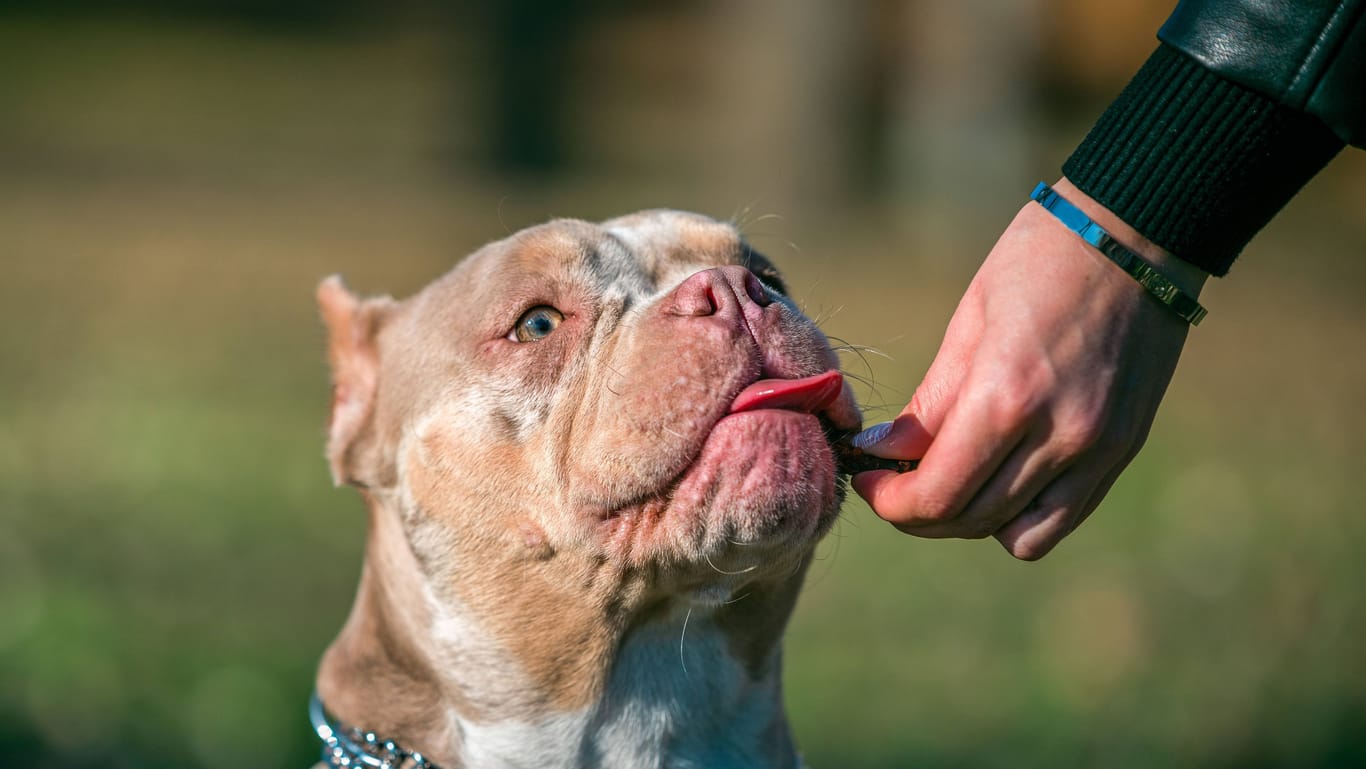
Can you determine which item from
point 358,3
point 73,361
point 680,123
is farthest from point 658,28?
point 73,361

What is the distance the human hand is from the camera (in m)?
2.70

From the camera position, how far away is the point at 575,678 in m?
3.44

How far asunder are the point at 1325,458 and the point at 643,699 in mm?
5718

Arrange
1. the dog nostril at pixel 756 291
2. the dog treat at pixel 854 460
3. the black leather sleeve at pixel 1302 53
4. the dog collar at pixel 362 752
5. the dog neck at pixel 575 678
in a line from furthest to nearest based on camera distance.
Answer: the dog collar at pixel 362 752
the dog neck at pixel 575 678
the dog nostril at pixel 756 291
the dog treat at pixel 854 460
the black leather sleeve at pixel 1302 53

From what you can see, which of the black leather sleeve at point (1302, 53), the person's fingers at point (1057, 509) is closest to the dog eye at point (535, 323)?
the person's fingers at point (1057, 509)

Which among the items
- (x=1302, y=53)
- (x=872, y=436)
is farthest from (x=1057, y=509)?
(x=1302, y=53)

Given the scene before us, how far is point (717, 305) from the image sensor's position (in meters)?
3.20

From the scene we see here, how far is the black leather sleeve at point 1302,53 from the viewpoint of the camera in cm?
263

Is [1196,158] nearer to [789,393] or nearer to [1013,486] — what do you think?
[1013,486]

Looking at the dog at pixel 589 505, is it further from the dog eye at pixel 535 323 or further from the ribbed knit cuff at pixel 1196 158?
the ribbed knit cuff at pixel 1196 158

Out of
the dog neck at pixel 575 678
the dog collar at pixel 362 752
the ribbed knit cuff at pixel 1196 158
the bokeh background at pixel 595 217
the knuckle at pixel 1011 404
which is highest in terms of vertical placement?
the ribbed knit cuff at pixel 1196 158

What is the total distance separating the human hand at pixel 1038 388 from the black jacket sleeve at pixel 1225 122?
0.07m

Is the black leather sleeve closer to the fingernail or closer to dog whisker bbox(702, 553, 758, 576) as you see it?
the fingernail

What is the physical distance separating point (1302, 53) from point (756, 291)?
1.20 meters
